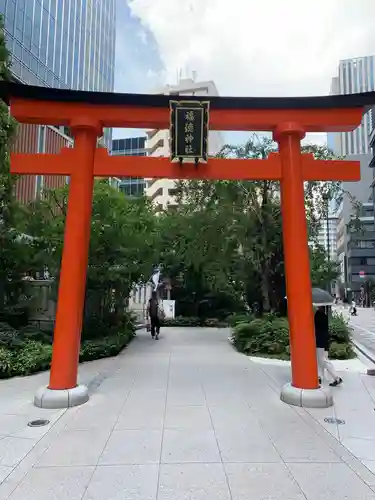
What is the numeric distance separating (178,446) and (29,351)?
5.80 meters

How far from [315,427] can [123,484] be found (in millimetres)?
2996

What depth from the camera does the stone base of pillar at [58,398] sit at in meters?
6.56

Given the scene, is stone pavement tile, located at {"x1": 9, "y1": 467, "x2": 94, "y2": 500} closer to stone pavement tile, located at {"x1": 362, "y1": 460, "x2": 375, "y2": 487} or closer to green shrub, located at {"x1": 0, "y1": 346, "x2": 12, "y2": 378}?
stone pavement tile, located at {"x1": 362, "y1": 460, "x2": 375, "y2": 487}

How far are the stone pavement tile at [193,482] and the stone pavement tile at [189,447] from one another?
0.62 feet

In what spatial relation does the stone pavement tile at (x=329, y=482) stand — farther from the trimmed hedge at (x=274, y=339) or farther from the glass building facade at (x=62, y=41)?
the glass building facade at (x=62, y=41)

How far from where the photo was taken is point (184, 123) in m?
7.46

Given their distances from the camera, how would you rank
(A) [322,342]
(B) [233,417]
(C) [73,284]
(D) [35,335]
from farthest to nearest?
(D) [35,335] < (A) [322,342] < (C) [73,284] < (B) [233,417]

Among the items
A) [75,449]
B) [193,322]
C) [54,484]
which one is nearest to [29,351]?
[75,449]

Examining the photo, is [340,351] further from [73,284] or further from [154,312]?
[73,284]

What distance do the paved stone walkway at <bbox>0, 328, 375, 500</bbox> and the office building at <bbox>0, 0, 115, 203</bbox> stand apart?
12.1m

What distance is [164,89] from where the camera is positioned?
70.7m

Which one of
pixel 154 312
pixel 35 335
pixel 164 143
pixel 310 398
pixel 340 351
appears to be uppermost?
pixel 164 143

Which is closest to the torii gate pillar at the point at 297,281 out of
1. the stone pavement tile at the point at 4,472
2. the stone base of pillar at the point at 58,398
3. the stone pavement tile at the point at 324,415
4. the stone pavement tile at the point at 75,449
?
the stone pavement tile at the point at 324,415

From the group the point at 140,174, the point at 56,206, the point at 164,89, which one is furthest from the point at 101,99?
the point at 164,89
